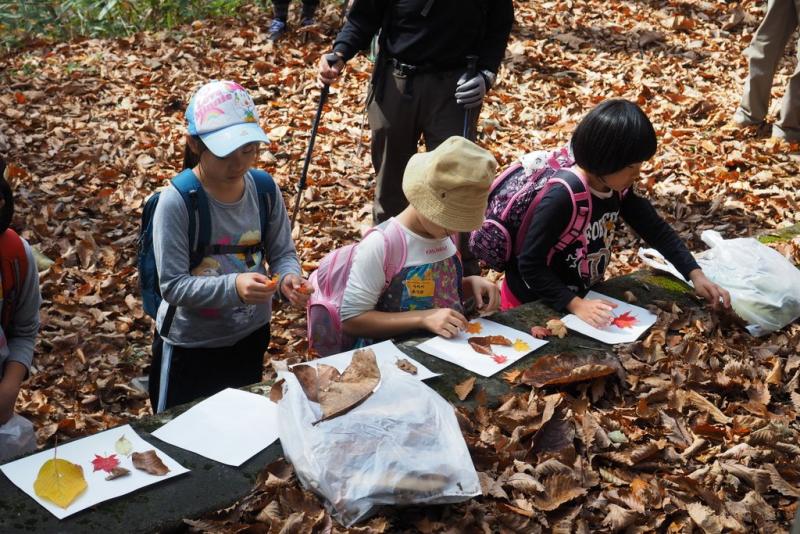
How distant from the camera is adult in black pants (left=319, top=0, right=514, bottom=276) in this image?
15.9 ft

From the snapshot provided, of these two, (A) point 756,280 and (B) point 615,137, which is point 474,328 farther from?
(A) point 756,280

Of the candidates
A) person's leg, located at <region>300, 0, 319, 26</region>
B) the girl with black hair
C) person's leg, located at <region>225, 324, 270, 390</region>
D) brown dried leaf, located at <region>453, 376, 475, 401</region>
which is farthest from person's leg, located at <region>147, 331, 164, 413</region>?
person's leg, located at <region>300, 0, 319, 26</region>

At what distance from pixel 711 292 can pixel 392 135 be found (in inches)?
92.2

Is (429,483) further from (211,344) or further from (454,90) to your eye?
(454,90)

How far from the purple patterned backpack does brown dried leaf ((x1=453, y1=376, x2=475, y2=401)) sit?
99 cm

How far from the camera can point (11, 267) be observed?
2.84 metres

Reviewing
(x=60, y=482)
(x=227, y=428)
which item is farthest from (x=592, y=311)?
(x=60, y=482)

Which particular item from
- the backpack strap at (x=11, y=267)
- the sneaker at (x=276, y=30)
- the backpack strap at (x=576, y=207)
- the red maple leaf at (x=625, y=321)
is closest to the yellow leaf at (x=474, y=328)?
the backpack strap at (x=576, y=207)

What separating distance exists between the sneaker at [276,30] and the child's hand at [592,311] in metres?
7.04

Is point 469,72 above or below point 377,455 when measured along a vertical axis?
above

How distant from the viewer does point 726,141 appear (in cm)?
754

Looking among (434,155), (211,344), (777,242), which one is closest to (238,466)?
(211,344)

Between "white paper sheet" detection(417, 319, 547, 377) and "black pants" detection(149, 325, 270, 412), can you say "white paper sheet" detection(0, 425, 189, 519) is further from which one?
"white paper sheet" detection(417, 319, 547, 377)

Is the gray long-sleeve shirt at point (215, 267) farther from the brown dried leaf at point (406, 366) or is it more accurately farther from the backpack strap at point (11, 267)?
the brown dried leaf at point (406, 366)
